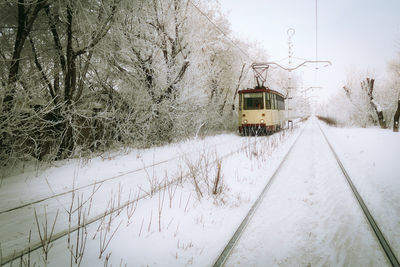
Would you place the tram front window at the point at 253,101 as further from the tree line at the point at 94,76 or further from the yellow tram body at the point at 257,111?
the tree line at the point at 94,76

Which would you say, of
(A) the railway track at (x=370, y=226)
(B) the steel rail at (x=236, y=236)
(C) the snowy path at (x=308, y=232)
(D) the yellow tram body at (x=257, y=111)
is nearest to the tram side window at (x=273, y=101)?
(D) the yellow tram body at (x=257, y=111)

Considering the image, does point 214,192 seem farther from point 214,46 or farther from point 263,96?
point 214,46

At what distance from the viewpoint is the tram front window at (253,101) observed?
43.7 feet

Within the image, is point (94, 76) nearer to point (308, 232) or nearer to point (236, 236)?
point (236, 236)

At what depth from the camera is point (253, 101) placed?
13516mm

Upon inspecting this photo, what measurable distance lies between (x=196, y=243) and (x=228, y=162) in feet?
14.3

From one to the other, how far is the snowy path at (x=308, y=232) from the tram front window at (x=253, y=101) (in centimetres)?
963

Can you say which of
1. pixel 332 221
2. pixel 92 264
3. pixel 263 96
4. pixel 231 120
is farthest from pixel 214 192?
pixel 231 120

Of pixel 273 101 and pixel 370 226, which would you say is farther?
pixel 273 101

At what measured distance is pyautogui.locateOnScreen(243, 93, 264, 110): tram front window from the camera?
43.7ft

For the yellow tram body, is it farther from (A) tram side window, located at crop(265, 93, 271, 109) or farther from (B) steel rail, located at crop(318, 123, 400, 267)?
(B) steel rail, located at crop(318, 123, 400, 267)

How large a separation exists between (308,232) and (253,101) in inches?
461

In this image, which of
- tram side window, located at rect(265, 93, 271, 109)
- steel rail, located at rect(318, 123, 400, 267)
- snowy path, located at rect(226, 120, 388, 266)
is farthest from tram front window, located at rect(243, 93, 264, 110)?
steel rail, located at rect(318, 123, 400, 267)

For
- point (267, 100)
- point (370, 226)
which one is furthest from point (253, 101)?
point (370, 226)
